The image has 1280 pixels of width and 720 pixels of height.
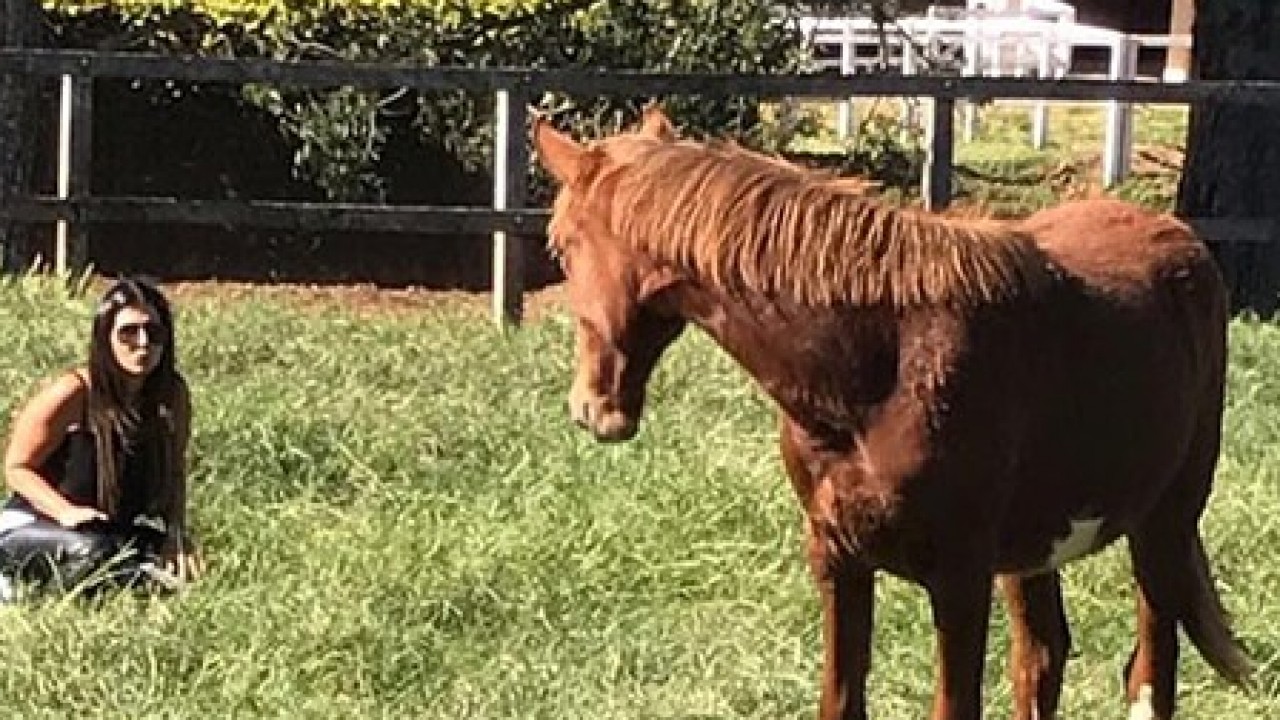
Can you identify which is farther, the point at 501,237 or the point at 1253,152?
the point at 1253,152

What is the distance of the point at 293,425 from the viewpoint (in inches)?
281

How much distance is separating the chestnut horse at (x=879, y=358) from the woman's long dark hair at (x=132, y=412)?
6.19 feet

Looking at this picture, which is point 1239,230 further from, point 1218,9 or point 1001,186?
point 1001,186

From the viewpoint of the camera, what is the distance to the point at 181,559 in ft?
19.5

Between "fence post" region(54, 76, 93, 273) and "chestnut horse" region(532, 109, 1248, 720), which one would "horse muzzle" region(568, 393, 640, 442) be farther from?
"fence post" region(54, 76, 93, 273)

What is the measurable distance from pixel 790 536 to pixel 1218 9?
572 centimetres

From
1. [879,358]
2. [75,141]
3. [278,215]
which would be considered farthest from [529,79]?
[879,358]

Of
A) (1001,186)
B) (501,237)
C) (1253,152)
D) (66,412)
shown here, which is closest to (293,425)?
(66,412)

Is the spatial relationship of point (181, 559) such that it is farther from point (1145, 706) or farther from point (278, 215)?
point (278, 215)

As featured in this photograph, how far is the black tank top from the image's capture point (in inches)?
238

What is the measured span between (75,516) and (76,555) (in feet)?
0.38

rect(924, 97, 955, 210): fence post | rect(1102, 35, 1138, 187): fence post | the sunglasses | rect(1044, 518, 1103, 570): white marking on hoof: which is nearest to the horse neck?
rect(1044, 518, 1103, 570): white marking on hoof

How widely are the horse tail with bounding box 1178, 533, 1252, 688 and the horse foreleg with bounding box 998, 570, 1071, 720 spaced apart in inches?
10.4

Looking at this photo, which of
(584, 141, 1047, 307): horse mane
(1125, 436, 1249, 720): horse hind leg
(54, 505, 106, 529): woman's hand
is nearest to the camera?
(584, 141, 1047, 307): horse mane
